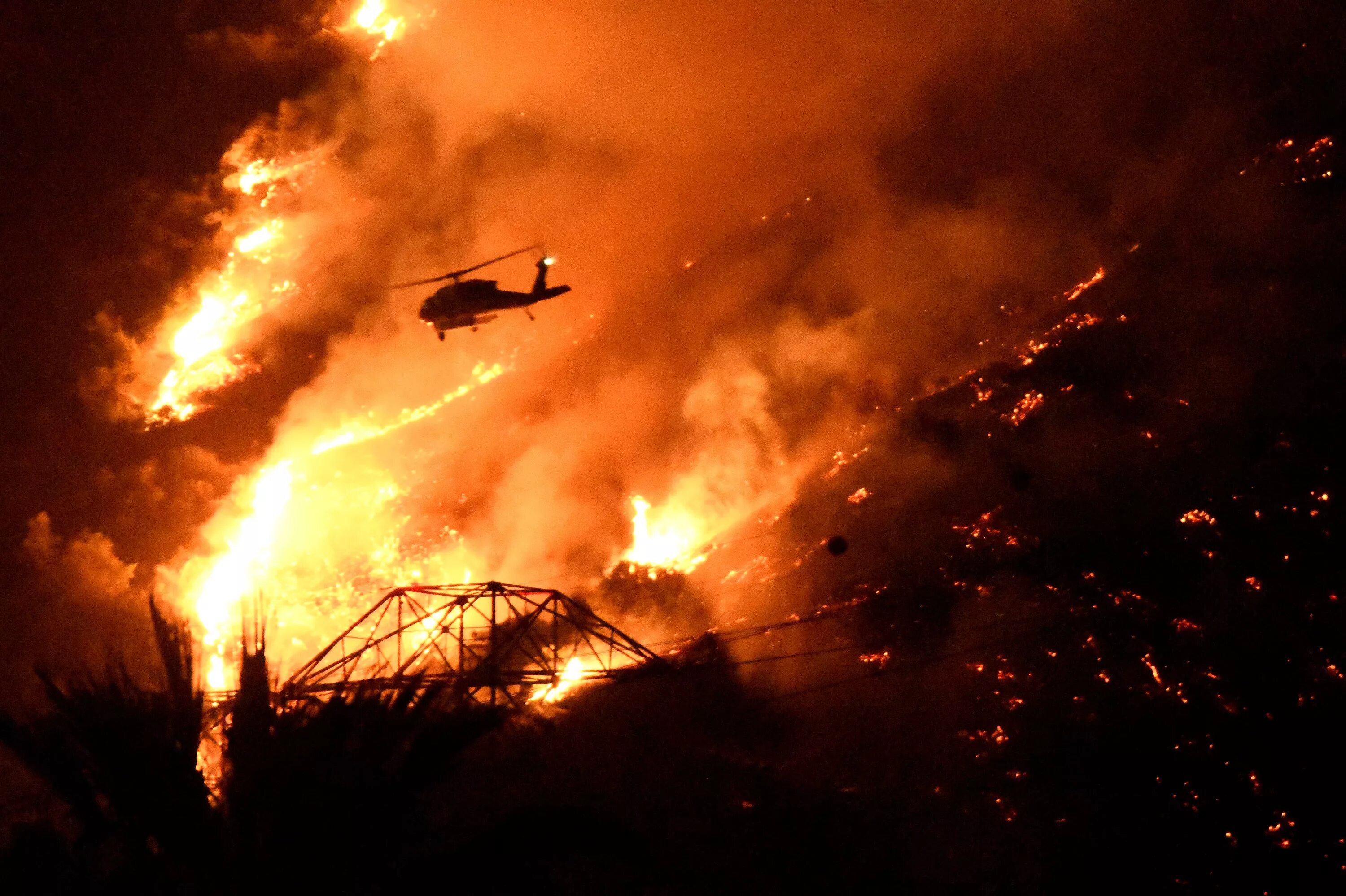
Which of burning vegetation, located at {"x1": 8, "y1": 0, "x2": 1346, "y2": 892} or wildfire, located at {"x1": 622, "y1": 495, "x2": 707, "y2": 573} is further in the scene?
wildfire, located at {"x1": 622, "y1": 495, "x2": 707, "y2": 573}

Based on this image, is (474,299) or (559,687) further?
(474,299)

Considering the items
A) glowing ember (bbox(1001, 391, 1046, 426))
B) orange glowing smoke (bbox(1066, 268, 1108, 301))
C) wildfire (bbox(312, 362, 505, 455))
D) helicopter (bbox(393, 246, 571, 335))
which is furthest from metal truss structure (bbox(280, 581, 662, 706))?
wildfire (bbox(312, 362, 505, 455))

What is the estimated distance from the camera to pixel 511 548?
25172 mm

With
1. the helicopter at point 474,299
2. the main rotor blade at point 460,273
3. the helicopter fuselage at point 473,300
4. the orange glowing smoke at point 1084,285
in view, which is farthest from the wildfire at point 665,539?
the orange glowing smoke at point 1084,285

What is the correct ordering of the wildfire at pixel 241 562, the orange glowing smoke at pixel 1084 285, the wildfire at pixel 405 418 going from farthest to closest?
1. the wildfire at pixel 405 418
2. the wildfire at pixel 241 562
3. the orange glowing smoke at pixel 1084 285

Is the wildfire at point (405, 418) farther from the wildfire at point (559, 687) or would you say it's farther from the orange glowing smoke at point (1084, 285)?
the orange glowing smoke at point (1084, 285)

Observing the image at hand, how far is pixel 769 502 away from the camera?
20.4m

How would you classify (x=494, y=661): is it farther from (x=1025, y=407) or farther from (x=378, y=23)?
(x=378, y=23)

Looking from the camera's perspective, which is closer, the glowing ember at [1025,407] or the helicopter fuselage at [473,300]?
the glowing ember at [1025,407]

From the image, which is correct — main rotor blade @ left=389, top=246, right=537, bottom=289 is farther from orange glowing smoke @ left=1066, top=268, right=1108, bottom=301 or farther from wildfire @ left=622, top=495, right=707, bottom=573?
orange glowing smoke @ left=1066, top=268, right=1108, bottom=301

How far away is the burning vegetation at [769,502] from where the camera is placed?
10359 millimetres

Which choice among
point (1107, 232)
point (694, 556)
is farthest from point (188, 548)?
point (1107, 232)

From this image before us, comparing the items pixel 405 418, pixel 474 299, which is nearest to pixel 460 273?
pixel 474 299

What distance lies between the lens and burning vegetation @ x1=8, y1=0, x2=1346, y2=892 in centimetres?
1036
